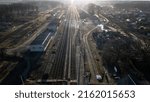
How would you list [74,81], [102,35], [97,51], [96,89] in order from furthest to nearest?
[102,35] < [97,51] < [74,81] < [96,89]

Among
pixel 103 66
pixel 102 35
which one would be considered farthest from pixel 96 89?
pixel 102 35

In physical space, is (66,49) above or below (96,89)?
below

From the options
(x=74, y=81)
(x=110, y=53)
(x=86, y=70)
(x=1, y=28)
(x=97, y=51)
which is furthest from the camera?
(x=1, y=28)

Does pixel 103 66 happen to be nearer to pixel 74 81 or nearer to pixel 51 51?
pixel 74 81

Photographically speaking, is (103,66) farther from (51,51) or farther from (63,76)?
(51,51)

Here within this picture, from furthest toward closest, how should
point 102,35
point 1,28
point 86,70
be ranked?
point 1,28
point 102,35
point 86,70

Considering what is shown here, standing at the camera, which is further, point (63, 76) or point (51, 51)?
point (51, 51)

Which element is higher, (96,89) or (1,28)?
(96,89)

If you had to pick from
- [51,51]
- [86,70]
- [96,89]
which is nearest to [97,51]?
[51,51]

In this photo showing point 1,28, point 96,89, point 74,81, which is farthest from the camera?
point 1,28
